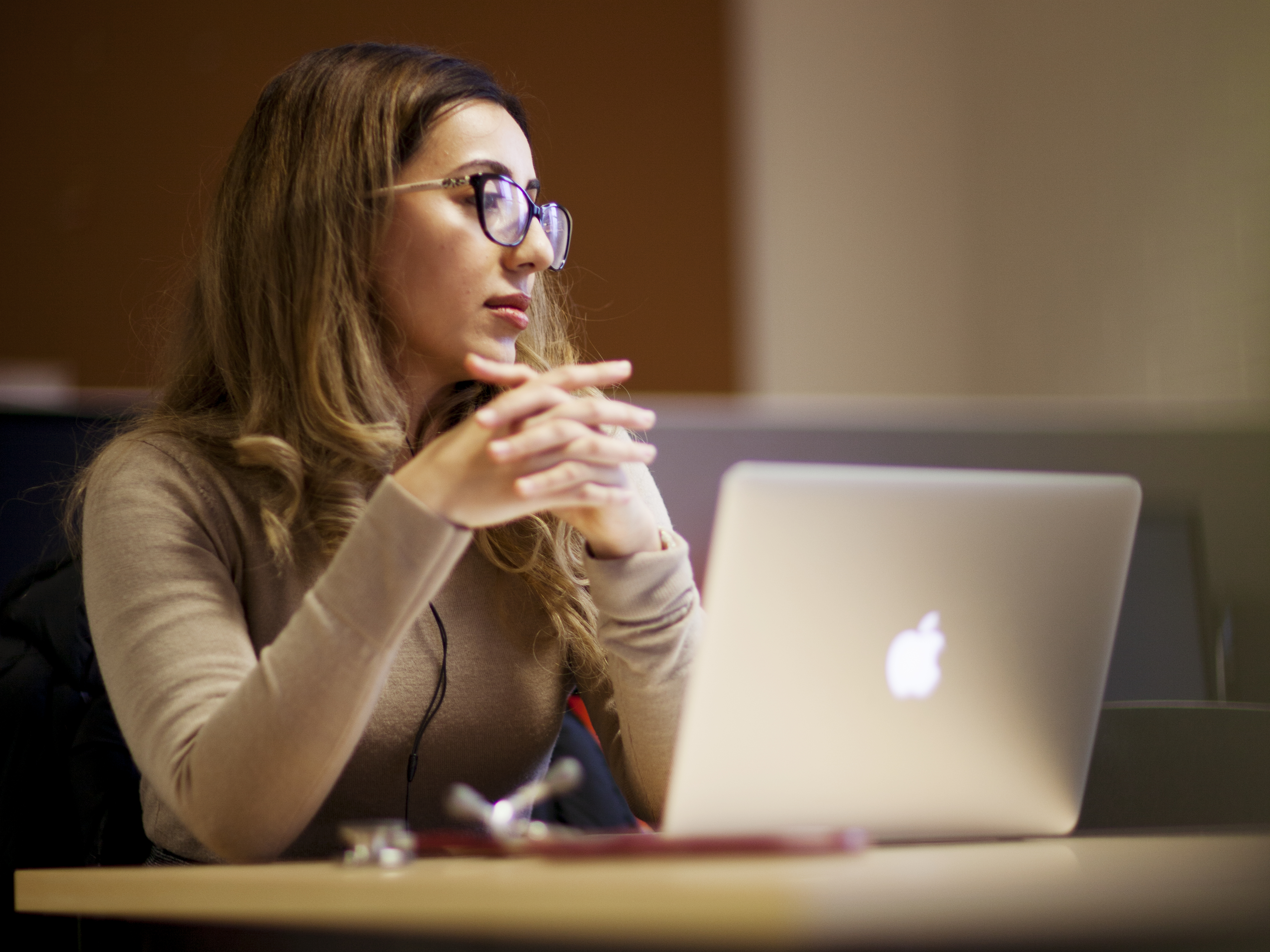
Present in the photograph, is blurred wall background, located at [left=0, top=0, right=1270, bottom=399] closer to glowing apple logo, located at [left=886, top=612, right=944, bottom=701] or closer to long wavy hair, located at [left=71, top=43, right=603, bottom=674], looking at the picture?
long wavy hair, located at [left=71, top=43, right=603, bottom=674]

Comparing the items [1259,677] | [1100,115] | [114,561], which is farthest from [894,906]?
[1100,115]

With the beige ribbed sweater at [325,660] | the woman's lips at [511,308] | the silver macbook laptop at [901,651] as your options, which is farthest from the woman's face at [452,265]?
the silver macbook laptop at [901,651]

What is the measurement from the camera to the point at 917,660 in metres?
0.73

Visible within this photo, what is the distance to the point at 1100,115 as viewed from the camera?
3.18m

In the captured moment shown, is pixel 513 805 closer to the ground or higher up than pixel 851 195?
closer to the ground

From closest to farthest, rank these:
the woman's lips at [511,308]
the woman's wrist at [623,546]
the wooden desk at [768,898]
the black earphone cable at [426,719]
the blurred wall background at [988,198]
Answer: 1. the wooden desk at [768,898]
2. the woman's wrist at [623,546]
3. the black earphone cable at [426,719]
4. the woman's lips at [511,308]
5. the blurred wall background at [988,198]

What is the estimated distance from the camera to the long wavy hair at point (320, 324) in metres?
1.16

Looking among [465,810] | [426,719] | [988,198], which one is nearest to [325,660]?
[465,810]

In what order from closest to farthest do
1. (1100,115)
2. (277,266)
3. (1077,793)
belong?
(1077,793) → (277,266) → (1100,115)

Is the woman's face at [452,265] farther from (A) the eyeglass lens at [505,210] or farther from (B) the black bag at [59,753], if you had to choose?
(B) the black bag at [59,753]

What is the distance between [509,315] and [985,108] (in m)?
2.72

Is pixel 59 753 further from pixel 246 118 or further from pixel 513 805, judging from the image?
pixel 246 118

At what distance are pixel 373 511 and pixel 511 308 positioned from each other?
443mm

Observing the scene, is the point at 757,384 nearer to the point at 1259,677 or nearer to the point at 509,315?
the point at 1259,677
